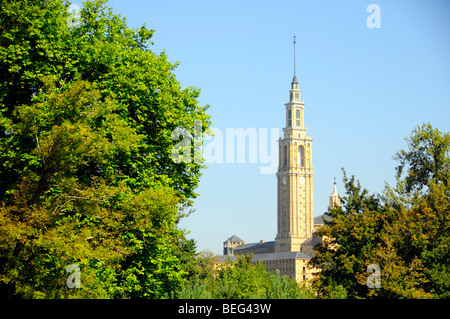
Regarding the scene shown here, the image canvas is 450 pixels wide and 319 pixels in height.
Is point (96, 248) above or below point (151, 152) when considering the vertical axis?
below

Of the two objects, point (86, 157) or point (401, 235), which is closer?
point (86, 157)

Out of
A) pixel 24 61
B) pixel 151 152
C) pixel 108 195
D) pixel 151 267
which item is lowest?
pixel 151 267

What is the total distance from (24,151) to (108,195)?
4.38 meters

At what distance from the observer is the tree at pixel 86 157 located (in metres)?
30.5

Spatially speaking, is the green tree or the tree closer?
the tree

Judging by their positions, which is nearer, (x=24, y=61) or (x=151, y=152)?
(x=24, y=61)

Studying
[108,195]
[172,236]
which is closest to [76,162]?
[108,195]

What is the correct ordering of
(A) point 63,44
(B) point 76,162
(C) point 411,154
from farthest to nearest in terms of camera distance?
A: (C) point 411,154 < (A) point 63,44 < (B) point 76,162

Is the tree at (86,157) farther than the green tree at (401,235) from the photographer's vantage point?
No

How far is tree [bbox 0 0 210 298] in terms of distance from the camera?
99.9 ft

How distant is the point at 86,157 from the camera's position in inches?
1358

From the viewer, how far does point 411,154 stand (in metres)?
63.1

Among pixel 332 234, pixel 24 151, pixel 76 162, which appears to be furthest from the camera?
pixel 332 234
